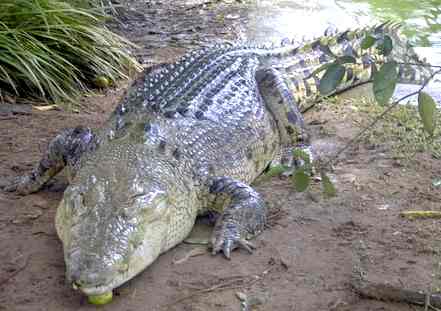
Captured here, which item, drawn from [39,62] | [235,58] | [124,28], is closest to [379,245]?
[235,58]

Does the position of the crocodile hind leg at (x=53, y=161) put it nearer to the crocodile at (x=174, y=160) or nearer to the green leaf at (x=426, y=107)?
the crocodile at (x=174, y=160)

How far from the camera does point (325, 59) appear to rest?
20.6ft

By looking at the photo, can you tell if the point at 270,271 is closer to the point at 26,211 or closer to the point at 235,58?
the point at 26,211

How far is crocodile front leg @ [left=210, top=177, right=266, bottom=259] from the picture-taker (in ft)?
11.6

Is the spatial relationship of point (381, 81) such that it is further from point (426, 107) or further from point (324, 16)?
point (324, 16)

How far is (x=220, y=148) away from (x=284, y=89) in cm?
123

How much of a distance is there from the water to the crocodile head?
464 cm

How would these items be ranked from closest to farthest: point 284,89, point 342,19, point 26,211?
1. point 26,211
2. point 284,89
3. point 342,19

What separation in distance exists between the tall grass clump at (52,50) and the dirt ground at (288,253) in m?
1.16

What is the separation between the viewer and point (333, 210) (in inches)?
155

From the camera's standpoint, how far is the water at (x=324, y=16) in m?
8.09

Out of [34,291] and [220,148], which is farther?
[220,148]

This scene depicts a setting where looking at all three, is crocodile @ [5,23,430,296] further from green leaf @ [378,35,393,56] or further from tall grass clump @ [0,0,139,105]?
tall grass clump @ [0,0,139,105]

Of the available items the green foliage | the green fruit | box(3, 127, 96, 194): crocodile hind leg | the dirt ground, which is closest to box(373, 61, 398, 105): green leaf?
the green foliage
